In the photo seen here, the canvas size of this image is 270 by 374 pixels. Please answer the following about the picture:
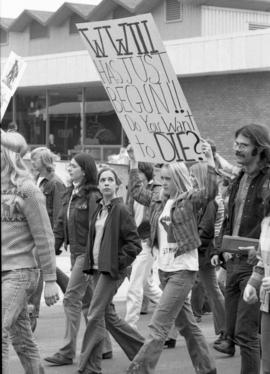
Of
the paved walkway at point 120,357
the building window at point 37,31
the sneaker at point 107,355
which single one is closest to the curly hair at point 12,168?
the paved walkway at point 120,357

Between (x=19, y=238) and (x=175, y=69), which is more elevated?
(x=175, y=69)

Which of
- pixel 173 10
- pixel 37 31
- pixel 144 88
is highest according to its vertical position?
pixel 37 31

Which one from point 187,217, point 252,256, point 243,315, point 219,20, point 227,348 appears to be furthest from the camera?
point 219,20

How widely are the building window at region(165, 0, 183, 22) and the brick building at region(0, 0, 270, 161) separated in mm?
43

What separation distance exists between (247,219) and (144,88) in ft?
7.00

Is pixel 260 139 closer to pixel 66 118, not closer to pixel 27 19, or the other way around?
pixel 66 118

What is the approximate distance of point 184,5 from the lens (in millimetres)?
40125

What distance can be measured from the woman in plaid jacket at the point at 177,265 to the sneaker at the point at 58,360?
129cm

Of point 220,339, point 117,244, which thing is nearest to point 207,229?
point 220,339

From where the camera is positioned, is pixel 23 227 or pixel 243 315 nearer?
pixel 23 227

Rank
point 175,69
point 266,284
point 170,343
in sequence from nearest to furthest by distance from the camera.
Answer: point 266,284, point 170,343, point 175,69

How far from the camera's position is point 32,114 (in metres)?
36.7

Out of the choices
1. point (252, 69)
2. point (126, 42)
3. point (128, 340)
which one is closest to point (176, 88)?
point (126, 42)

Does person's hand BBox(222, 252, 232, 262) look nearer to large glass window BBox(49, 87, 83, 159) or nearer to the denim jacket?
the denim jacket
